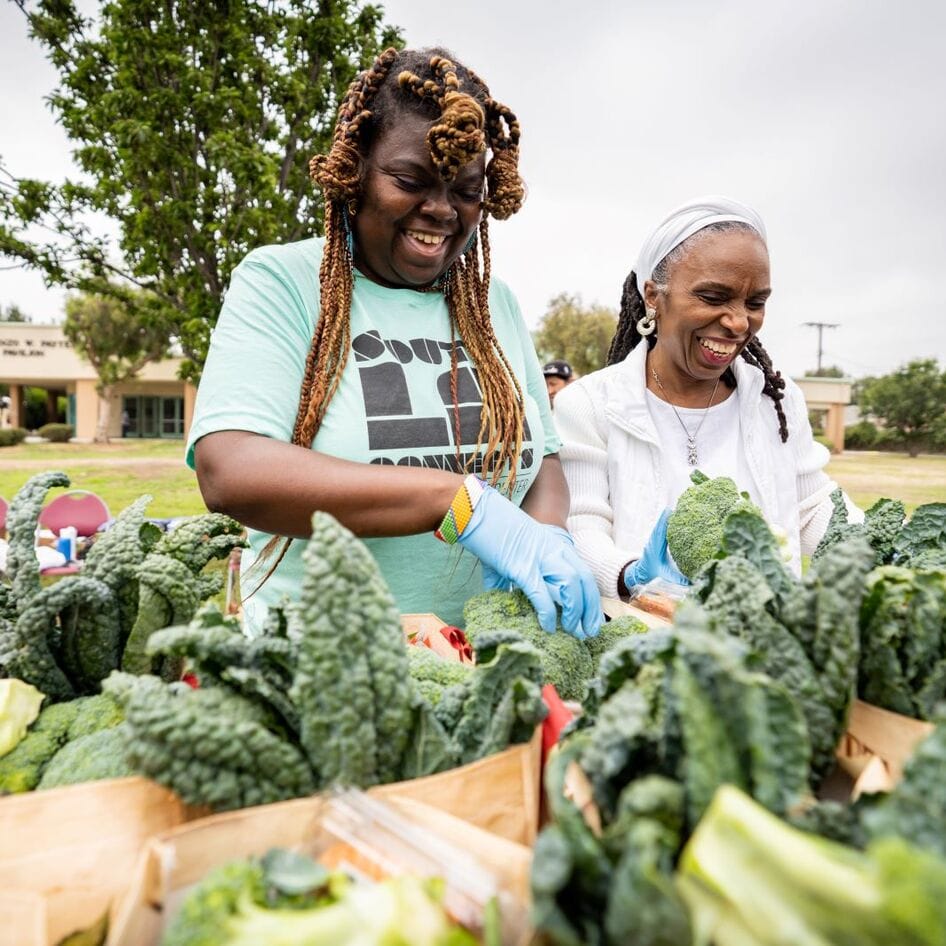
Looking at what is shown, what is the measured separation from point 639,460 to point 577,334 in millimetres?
23658

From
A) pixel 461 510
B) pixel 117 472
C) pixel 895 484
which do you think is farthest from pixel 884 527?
pixel 895 484

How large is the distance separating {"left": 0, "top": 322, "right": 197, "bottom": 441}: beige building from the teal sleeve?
29.1 metres

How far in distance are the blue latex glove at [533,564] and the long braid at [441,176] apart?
291mm

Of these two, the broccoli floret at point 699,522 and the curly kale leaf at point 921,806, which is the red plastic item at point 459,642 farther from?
the curly kale leaf at point 921,806

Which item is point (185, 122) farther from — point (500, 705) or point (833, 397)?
point (833, 397)

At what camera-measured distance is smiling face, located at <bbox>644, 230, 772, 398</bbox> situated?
7.26ft

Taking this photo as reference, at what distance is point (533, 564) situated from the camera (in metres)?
1.55

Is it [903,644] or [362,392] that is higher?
[362,392]

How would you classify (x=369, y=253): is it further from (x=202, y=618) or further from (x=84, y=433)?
(x=84, y=433)

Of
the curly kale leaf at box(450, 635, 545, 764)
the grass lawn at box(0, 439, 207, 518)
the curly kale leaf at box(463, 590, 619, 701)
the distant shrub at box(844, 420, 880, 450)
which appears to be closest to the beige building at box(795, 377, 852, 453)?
the distant shrub at box(844, 420, 880, 450)

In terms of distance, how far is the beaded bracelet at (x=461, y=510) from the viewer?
1.54m

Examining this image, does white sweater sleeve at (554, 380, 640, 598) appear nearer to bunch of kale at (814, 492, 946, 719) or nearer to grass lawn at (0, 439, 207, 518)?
bunch of kale at (814, 492, 946, 719)

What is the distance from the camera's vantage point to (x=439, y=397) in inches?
71.3

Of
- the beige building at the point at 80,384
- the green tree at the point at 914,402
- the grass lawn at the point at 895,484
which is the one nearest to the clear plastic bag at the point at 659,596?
the grass lawn at the point at 895,484
